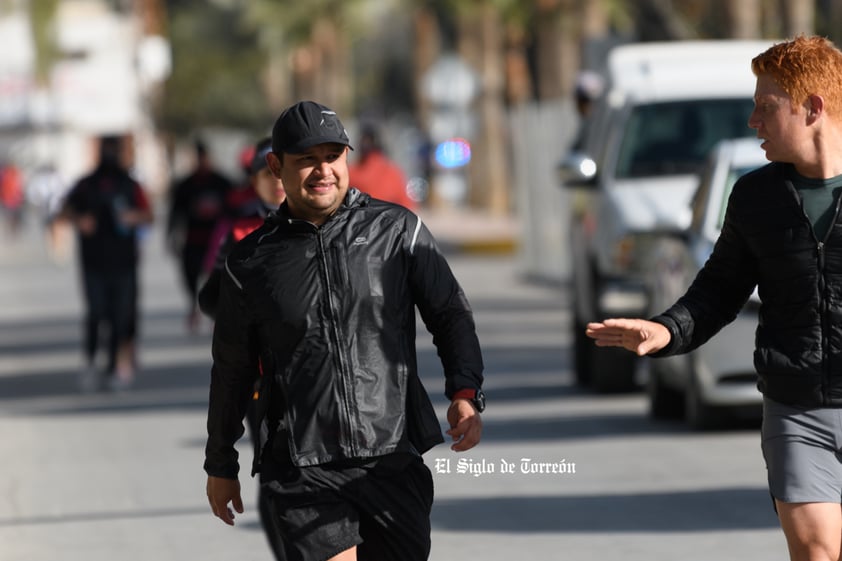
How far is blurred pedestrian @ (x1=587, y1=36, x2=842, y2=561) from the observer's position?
213 inches

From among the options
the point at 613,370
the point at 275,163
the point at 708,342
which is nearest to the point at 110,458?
the point at 708,342

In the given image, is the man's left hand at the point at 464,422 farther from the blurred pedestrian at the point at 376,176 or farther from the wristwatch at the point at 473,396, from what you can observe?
the blurred pedestrian at the point at 376,176

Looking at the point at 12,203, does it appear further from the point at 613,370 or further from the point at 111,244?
the point at 613,370

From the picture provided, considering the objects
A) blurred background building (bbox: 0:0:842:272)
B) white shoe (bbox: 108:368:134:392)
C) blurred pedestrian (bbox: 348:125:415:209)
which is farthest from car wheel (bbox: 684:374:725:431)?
blurred background building (bbox: 0:0:842:272)

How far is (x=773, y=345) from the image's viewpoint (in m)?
5.50

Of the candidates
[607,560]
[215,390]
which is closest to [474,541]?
[607,560]

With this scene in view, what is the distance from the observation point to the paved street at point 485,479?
8953 millimetres

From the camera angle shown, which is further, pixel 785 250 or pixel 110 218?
pixel 110 218

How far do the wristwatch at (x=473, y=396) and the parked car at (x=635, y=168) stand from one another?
8.12m

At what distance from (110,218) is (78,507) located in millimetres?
5833

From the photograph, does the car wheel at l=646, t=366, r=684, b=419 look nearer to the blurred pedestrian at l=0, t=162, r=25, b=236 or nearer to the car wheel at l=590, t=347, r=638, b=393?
the car wheel at l=590, t=347, r=638, b=393

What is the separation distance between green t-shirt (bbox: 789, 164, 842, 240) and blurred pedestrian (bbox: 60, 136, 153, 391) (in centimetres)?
1073

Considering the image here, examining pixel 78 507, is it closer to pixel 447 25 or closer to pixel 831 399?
pixel 831 399

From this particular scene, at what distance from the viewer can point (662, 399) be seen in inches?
512
